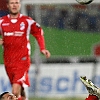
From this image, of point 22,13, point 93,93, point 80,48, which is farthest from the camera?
point 80,48

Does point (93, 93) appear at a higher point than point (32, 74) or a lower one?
higher

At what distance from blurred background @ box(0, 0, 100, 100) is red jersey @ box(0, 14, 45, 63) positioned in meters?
0.42

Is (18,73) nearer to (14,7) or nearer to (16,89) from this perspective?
(16,89)

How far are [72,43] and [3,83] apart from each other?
94 centimetres

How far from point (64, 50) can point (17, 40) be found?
922 millimetres

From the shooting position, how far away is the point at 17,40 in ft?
24.5

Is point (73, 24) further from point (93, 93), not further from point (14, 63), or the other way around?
point (93, 93)

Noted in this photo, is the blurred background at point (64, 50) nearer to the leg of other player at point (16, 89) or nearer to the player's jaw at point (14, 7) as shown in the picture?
the player's jaw at point (14, 7)

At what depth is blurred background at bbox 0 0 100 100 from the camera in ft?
26.5

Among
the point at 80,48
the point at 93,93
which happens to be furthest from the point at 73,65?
the point at 93,93

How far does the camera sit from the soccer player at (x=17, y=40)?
7.47 metres

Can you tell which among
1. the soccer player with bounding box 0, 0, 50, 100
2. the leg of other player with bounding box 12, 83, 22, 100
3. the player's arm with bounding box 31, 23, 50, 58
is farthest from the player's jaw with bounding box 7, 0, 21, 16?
the leg of other player with bounding box 12, 83, 22, 100

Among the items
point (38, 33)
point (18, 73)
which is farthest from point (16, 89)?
point (38, 33)

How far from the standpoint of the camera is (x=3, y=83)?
7910 mm
